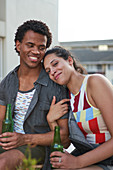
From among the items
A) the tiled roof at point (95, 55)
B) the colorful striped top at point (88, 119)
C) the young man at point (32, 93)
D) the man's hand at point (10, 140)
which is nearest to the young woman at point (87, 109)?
the colorful striped top at point (88, 119)

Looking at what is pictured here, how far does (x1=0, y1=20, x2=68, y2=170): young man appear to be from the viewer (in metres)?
2.23

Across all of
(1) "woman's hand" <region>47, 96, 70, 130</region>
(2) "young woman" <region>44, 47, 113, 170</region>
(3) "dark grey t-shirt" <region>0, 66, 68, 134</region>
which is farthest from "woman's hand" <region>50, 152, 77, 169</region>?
(3) "dark grey t-shirt" <region>0, 66, 68, 134</region>

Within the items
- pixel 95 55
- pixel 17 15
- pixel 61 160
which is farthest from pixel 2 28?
pixel 95 55

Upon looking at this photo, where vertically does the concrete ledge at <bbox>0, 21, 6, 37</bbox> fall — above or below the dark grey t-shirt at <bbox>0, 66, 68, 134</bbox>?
above

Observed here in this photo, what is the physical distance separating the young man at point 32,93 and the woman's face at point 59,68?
0.75ft

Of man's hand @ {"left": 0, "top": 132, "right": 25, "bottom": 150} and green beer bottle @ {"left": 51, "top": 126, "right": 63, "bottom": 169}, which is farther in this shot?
man's hand @ {"left": 0, "top": 132, "right": 25, "bottom": 150}

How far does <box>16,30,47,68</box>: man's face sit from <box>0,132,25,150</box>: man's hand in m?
0.63

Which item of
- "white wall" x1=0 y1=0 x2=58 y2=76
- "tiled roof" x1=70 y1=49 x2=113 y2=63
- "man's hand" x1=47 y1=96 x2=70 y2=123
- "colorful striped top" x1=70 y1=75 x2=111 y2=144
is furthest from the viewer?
"tiled roof" x1=70 y1=49 x2=113 y2=63

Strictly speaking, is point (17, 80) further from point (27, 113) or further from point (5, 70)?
point (5, 70)

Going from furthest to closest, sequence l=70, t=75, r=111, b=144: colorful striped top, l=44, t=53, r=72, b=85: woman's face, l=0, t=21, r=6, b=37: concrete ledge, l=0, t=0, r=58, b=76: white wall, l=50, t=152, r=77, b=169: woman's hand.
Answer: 1. l=0, t=0, r=58, b=76: white wall
2. l=0, t=21, r=6, b=37: concrete ledge
3. l=44, t=53, r=72, b=85: woman's face
4. l=70, t=75, r=111, b=144: colorful striped top
5. l=50, t=152, r=77, b=169: woman's hand

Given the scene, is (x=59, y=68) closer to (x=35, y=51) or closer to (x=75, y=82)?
(x=75, y=82)

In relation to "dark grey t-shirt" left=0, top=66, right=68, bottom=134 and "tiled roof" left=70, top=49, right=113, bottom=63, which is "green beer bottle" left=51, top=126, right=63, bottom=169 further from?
"tiled roof" left=70, top=49, right=113, bottom=63

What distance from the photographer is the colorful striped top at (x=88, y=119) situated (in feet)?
6.48

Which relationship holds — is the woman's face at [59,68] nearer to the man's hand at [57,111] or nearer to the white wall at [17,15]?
the man's hand at [57,111]
